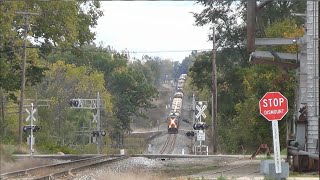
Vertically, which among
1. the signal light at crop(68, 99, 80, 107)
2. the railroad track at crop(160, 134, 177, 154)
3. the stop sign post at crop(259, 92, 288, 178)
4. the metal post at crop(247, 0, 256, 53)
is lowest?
the railroad track at crop(160, 134, 177, 154)

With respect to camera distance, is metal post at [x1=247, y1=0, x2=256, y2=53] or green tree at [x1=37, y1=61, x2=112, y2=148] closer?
metal post at [x1=247, y1=0, x2=256, y2=53]

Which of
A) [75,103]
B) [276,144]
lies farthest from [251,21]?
[75,103]

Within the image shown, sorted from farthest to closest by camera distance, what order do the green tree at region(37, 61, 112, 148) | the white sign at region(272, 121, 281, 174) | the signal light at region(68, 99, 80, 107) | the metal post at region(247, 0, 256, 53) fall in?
the green tree at region(37, 61, 112, 148) → the signal light at region(68, 99, 80, 107) → the metal post at region(247, 0, 256, 53) → the white sign at region(272, 121, 281, 174)

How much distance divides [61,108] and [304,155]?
6712cm

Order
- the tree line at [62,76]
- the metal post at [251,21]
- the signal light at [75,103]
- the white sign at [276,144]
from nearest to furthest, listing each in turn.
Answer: the white sign at [276,144]
the metal post at [251,21]
the tree line at [62,76]
the signal light at [75,103]

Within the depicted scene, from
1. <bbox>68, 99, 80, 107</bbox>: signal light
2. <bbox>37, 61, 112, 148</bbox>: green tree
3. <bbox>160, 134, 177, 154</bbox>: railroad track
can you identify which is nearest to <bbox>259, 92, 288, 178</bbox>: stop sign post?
<bbox>68, 99, 80, 107</bbox>: signal light

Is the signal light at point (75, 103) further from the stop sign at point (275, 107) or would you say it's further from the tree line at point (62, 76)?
the stop sign at point (275, 107)

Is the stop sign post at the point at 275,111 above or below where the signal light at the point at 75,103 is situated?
below

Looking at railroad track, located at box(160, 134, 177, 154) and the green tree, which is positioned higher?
the green tree

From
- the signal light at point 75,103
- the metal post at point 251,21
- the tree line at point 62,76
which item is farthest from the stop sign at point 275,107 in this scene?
the signal light at point 75,103

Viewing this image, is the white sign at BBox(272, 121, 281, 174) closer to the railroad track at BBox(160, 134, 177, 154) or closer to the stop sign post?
the stop sign post

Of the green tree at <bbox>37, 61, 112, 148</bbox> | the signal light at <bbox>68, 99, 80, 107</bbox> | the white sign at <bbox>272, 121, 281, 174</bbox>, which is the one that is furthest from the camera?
the green tree at <bbox>37, 61, 112, 148</bbox>

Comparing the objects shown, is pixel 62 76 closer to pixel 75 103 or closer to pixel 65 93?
pixel 65 93

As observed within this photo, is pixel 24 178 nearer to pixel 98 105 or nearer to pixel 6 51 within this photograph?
pixel 6 51
